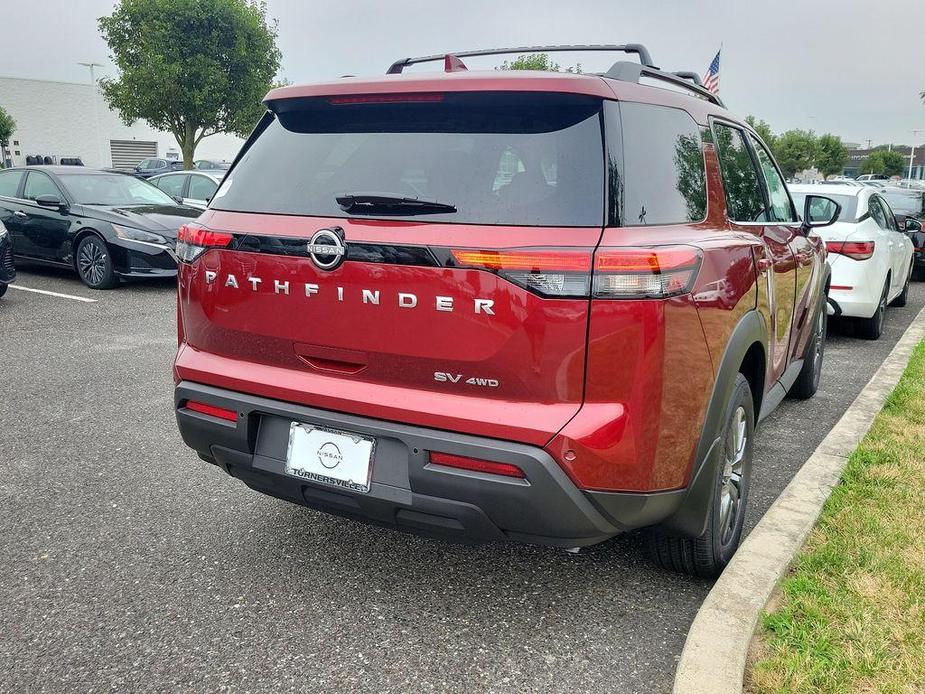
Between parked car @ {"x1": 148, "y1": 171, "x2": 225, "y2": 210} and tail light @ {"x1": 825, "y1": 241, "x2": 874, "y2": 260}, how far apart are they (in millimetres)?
9368

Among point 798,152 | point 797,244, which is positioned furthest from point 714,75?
point 798,152

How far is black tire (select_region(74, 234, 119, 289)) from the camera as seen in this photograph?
966cm

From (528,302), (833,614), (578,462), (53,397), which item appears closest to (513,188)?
(528,302)

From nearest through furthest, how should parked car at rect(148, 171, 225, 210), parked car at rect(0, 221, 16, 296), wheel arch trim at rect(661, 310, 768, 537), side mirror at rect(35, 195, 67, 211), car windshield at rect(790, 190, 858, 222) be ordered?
wheel arch trim at rect(661, 310, 768, 537) → car windshield at rect(790, 190, 858, 222) → parked car at rect(0, 221, 16, 296) → side mirror at rect(35, 195, 67, 211) → parked car at rect(148, 171, 225, 210)

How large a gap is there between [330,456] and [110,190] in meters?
9.27

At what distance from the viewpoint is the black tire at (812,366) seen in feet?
17.0

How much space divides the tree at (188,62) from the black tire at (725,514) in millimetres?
30392

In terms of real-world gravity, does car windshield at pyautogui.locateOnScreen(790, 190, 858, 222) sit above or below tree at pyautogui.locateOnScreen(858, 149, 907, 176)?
below

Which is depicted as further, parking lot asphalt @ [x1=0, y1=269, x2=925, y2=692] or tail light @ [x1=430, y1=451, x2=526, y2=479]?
parking lot asphalt @ [x1=0, y1=269, x2=925, y2=692]

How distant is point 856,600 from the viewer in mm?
2701

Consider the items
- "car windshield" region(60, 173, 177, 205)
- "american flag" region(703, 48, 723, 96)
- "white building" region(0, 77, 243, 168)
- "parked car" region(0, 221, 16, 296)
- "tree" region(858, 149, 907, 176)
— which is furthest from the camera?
"tree" region(858, 149, 907, 176)

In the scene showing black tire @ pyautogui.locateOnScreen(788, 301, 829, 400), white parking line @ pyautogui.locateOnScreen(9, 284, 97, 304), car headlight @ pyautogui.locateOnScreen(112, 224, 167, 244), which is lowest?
white parking line @ pyautogui.locateOnScreen(9, 284, 97, 304)

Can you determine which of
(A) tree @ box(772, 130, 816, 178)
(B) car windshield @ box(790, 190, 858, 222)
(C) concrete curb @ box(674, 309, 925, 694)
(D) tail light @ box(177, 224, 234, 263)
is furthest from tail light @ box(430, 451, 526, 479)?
(A) tree @ box(772, 130, 816, 178)

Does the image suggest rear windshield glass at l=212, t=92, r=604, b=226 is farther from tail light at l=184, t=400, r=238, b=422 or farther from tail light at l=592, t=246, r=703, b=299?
tail light at l=184, t=400, r=238, b=422
